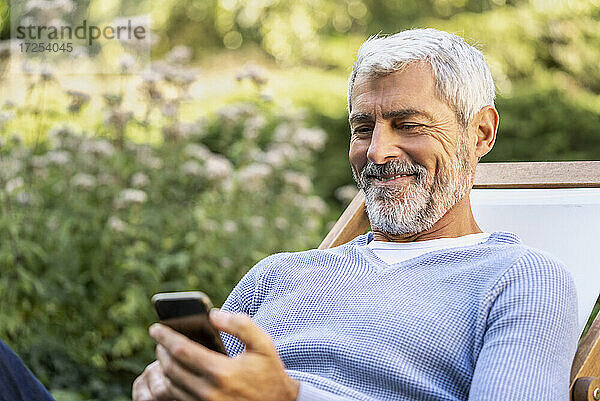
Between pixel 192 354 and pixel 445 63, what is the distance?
→ 1.04m

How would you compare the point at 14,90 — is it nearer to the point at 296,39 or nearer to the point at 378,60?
the point at 378,60

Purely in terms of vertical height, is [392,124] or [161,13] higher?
[161,13]

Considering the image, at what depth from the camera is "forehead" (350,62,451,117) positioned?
196 cm

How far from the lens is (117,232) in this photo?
3.94m

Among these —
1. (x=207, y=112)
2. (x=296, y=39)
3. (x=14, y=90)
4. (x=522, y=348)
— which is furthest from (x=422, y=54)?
(x=296, y=39)

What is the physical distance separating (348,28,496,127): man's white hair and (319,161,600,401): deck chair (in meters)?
0.48

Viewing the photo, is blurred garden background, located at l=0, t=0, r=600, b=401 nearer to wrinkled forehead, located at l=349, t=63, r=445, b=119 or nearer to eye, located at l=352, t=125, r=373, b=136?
eye, located at l=352, t=125, r=373, b=136

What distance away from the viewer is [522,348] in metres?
1.51

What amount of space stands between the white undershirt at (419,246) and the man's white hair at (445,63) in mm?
279

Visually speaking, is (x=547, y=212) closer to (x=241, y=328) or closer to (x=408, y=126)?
(x=408, y=126)

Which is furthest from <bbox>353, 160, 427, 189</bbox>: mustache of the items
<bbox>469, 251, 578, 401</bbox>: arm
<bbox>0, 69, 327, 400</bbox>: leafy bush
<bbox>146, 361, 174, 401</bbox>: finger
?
<bbox>0, 69, 327, 400</bbox>: leafy bush

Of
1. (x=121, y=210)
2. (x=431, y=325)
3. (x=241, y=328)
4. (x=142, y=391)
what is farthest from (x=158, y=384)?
(x=121, y=210)

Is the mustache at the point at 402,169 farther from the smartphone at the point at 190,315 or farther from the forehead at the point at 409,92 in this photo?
the smartphone at the point at 190,315

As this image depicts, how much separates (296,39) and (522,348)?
31.7 ft
